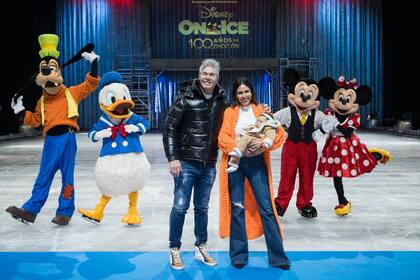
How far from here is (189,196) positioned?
320 centimetres

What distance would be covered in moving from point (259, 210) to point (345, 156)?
1.67 metres

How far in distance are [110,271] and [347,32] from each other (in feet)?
64.3

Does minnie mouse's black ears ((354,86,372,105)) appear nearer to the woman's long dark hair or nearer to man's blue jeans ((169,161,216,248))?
the woman's long dark hair

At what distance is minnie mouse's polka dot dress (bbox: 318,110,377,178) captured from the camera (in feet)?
15.0

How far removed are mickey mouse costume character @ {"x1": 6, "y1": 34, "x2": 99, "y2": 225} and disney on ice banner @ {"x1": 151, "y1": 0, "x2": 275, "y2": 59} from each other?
54.5ft

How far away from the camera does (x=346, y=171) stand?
456 cm

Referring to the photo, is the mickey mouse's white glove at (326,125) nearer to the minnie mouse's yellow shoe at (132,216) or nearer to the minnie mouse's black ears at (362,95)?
the minnie mouse's black ears at (362,95)

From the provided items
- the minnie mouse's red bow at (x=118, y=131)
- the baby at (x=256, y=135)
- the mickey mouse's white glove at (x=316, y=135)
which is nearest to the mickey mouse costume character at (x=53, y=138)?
the minnie mouse's red bow at (x=118, y=131)

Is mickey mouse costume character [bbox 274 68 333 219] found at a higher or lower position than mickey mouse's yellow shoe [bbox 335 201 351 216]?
higher

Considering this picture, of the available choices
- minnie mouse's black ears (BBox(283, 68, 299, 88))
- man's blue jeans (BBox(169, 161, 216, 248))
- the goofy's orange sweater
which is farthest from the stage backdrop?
man's blue jeans (BBox(169, 161, 216, 248))

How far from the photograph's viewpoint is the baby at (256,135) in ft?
9.97

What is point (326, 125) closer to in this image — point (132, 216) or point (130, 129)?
point (130, 129)

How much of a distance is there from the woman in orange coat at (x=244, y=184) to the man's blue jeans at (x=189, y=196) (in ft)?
0.36

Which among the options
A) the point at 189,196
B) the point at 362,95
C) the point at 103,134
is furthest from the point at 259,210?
the point at 362,95
